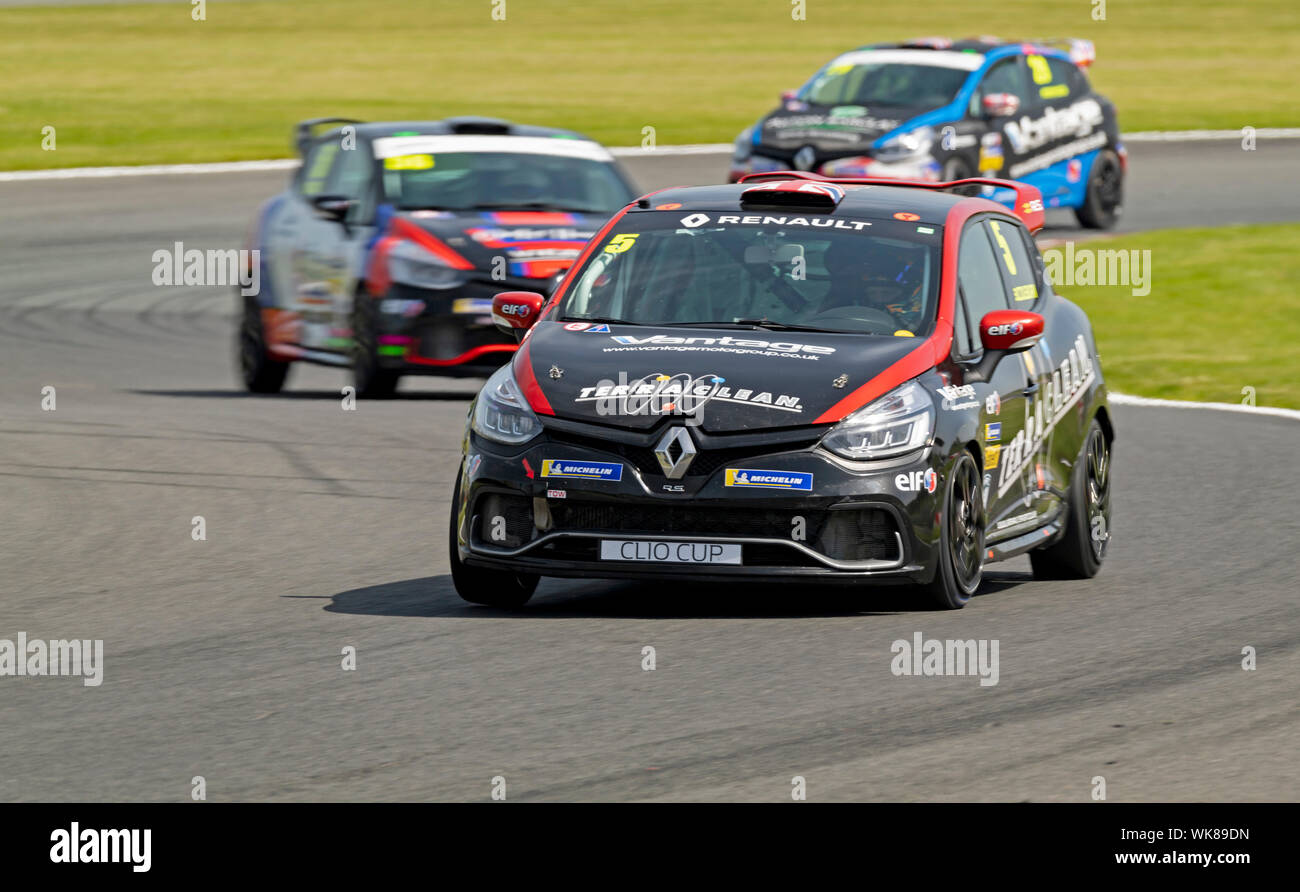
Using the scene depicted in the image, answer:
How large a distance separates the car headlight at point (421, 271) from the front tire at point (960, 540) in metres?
7.22

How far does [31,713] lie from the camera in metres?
7.32

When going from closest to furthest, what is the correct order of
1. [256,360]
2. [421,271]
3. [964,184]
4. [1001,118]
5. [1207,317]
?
[964,184] → [421,271] → [256,360] → [1207,317] → [1001,118]

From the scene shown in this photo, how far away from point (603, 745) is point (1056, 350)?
4.22 metres

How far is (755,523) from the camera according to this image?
8.64m

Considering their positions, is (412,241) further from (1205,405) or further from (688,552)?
(688,552)

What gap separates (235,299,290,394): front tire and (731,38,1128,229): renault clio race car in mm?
7623

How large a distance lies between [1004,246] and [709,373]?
2.26 m

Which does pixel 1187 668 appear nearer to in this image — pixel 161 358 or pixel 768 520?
pixel 768 520

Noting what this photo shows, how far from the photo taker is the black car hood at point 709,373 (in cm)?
866
